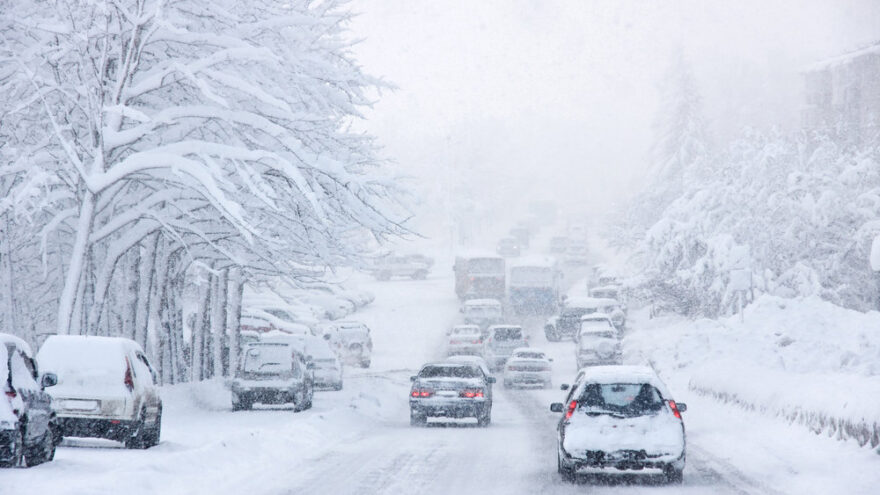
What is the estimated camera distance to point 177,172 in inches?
778

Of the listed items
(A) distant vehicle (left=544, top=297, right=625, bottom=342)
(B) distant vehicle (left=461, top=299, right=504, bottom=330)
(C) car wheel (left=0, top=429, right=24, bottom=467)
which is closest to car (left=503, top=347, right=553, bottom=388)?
(A) distant vehicle (left=544, top=297, right=625, bottom=342)

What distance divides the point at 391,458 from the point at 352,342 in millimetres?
33443

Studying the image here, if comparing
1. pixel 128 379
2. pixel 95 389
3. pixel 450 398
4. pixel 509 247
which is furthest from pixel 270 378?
pixel 509 247

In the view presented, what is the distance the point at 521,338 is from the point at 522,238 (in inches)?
2965

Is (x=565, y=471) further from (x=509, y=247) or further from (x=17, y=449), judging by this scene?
(x=509, y=247)

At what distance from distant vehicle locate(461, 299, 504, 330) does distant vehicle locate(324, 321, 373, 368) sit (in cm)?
1177

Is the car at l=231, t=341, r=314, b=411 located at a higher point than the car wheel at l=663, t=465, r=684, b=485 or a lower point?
higher

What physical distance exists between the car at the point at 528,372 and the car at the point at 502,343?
6.69 m

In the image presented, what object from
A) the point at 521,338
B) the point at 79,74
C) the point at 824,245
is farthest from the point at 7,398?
the point at 824,245

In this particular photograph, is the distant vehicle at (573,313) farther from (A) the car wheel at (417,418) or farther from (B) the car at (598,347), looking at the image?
(A) the car wheel at (417,418)

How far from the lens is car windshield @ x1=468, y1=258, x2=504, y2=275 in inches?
2842

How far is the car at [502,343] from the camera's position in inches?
1943

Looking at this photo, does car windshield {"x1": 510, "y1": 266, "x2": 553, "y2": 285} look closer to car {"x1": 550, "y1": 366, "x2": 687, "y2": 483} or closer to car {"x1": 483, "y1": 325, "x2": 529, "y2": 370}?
car {"x1": 483, "y1": 325, "x2": 529, "y2": 370}

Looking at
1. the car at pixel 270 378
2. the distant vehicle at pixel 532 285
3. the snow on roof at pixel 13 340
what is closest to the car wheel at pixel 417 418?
the car at pixel 270 378
